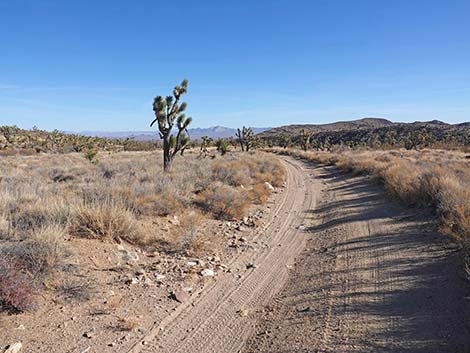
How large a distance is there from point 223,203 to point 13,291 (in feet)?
22.9

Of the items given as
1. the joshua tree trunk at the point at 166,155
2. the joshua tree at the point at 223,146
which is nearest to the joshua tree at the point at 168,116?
the joshua tree trunk at the point at 166,155

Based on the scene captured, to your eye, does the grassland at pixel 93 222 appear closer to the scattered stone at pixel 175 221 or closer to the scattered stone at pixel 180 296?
the scattered stone at pixel 175 221

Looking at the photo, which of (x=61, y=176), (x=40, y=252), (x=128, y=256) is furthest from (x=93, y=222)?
(x=61, y=176)

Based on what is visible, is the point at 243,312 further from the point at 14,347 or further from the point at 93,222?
the point at 93,222

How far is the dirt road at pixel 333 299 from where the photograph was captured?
4.12 m

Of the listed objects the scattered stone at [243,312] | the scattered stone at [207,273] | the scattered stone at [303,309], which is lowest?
the scattered stone at [243,312]

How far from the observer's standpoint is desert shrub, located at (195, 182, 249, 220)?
1053 centimetres

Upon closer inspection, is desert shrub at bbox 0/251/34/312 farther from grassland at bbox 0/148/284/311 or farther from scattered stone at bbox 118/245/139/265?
scattered stone at bbox 118/245/139/265

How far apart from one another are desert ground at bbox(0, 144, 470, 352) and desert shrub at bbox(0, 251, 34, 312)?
0.6 inches

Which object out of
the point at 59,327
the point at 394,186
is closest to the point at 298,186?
the point at 394,186

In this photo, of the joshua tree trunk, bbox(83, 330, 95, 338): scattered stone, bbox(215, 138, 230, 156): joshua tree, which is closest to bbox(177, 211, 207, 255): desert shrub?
bbox(83, 330, 95, 338): scattered stone

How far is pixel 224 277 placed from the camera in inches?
247

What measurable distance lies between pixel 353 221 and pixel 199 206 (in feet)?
16.0

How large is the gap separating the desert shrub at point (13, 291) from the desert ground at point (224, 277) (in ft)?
0.05
